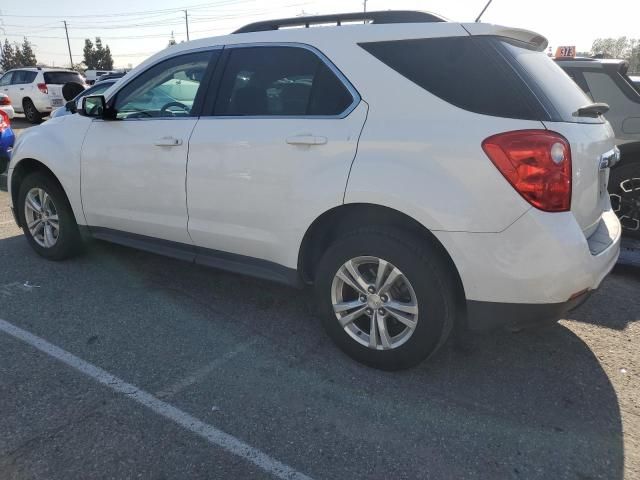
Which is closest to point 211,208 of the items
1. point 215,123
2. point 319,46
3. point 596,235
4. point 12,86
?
point 215,123

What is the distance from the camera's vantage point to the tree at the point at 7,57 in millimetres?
79188

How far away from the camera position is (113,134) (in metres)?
3.84

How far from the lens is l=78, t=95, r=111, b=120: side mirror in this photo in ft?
12.7

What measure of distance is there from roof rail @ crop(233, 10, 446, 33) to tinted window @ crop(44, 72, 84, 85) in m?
16.4

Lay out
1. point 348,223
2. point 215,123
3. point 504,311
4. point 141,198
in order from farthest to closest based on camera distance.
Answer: point 141,198, point 215,123, point 348,223, point 504,311

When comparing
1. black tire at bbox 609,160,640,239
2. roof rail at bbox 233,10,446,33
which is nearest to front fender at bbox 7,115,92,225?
roof rail at bbox 233,10,446,33

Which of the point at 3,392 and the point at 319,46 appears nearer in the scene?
the point at 3,392

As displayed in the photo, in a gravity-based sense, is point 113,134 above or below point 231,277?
above

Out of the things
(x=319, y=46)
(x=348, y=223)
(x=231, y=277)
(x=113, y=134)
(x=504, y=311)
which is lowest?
(x=231, y=277)

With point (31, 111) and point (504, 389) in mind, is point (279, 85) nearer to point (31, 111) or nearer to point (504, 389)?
point (504, 389)

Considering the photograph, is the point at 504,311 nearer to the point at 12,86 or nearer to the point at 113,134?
the point at 113,134

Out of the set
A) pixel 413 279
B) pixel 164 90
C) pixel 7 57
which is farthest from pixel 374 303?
pixel 7 57

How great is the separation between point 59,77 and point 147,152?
16.5m

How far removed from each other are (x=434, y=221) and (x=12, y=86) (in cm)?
1957
